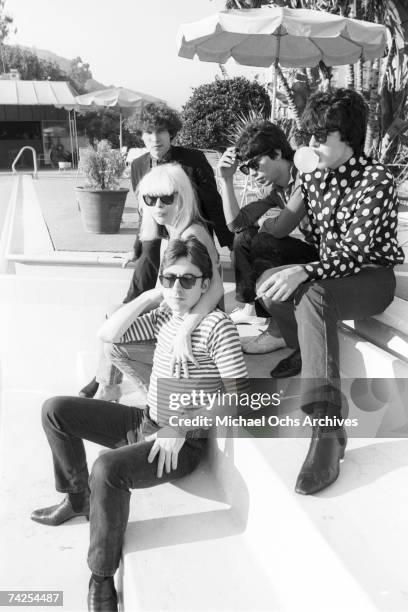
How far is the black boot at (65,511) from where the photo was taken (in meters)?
2.50

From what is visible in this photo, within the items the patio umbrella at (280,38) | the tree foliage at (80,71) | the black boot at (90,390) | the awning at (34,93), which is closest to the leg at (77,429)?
the black boot at (90,390)

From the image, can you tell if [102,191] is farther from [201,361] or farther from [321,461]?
[321,461]

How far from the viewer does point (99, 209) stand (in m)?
6.66

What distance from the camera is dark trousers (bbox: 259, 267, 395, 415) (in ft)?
7.13

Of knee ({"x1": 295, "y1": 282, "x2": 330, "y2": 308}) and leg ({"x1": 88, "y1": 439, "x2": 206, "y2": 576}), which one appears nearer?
leg ({"x1": 88, "y1": 439, "x2": 206, "y2": 576})

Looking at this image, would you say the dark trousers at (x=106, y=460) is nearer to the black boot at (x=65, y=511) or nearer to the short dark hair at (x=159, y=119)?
the black boot at (x=65, y=511)

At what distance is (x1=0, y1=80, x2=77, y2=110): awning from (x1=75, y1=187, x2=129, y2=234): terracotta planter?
19654mm

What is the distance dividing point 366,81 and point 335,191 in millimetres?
8416

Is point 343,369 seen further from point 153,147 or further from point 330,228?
point 153,147

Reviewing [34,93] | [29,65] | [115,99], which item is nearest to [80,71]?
[29,65]

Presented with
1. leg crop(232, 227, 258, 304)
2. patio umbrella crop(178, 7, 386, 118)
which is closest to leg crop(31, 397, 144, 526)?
leg crop(232, 227, 258, 304)

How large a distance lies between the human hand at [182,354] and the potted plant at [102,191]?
15.0ft

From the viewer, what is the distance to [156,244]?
377cm

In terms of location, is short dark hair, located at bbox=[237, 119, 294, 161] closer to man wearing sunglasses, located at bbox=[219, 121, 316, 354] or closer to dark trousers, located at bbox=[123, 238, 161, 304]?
man wearing sunglasses, located at bbox=[219, 121, 316, 354]
